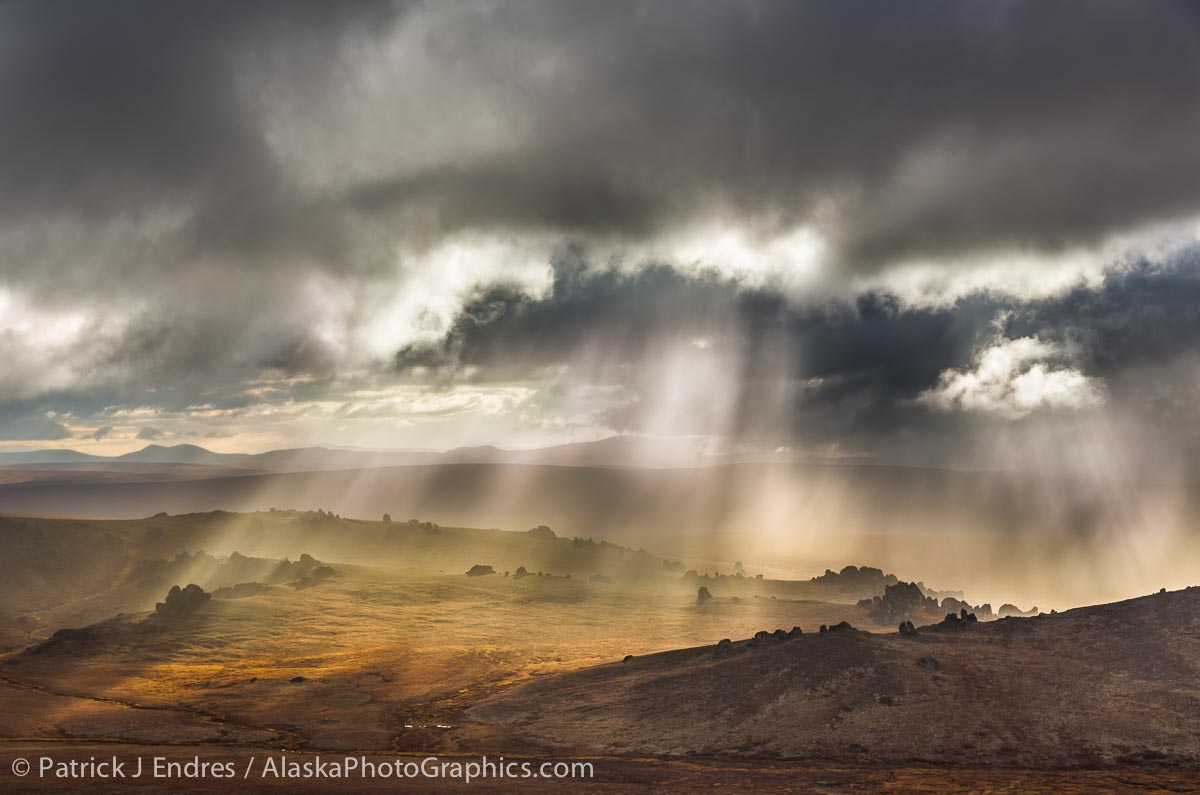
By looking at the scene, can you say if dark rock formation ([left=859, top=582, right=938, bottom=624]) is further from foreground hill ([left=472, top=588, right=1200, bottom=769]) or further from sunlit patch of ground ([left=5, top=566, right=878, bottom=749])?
foreground hill ([left=472, top=588, right=1200, bottom=769])

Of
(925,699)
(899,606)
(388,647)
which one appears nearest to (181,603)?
(388,647)

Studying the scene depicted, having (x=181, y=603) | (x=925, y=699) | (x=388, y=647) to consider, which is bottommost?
(x=388, y=647)

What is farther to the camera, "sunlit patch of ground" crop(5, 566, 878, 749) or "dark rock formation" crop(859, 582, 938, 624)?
"dark rock formation" crop(859, 582, 938, 624)

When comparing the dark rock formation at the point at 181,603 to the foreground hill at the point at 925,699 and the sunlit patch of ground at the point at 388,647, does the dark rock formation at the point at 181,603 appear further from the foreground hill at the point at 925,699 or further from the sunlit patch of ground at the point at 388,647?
the foreground hill at the point at 925,699

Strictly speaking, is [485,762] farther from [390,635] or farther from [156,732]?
[390,635]

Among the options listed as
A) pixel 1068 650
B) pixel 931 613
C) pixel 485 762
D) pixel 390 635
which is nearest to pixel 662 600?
pixel 931 613

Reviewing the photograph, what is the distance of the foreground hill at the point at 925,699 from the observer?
4338cm

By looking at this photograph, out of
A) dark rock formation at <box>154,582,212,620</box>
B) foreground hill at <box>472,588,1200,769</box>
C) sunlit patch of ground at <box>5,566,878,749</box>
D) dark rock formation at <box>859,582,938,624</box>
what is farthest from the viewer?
dark rock formation at <box>859,582,938,624</box>

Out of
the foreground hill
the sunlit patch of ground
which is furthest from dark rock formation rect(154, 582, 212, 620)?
the foreground hill

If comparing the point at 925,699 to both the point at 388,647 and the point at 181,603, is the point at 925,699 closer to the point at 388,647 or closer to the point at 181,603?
the point at 388,647

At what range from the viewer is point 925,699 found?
1914 inches

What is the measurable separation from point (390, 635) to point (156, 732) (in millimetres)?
48910

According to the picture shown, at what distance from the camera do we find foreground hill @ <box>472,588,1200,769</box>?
4338 cm

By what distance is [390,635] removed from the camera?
100500 mm
